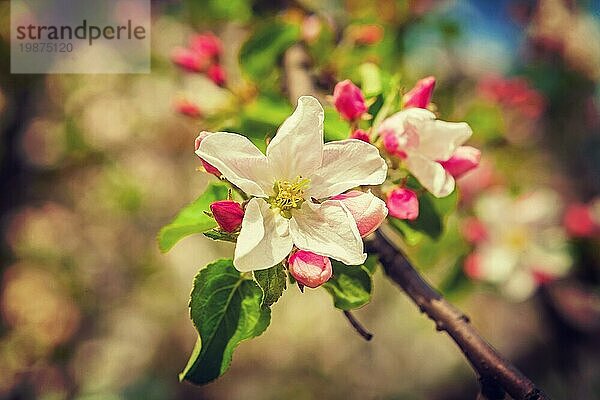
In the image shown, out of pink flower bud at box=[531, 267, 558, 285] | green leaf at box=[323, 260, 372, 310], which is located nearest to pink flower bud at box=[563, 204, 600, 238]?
pink flower bud at box=[531, 267, 558, 285]

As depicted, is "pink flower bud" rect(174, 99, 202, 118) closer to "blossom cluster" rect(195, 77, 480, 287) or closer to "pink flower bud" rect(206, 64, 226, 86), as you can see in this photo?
"pink flower bud" rect(206, 64, 226, 86)

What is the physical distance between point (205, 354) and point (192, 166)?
2467 mm

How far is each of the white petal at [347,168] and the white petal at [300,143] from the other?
1 centimetres

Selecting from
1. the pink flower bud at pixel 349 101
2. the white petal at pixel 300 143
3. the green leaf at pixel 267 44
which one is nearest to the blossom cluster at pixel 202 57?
the green leaf at pixel 267 44

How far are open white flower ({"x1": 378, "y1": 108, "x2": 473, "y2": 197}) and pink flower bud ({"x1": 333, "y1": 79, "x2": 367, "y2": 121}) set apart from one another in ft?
0.12

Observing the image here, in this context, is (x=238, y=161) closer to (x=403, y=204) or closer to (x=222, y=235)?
(x=222, y=235)

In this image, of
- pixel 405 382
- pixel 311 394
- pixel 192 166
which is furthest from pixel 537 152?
pixel 192 166

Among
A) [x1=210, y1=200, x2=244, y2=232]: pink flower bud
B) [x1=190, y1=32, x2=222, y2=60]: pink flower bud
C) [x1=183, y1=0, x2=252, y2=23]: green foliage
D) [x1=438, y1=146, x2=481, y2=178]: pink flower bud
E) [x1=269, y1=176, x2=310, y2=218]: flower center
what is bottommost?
[x1=210, y1=200, x2=244, y2=232]: pink flower bud

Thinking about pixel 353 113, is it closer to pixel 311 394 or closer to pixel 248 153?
pixel 248 153

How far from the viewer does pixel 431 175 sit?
77cm

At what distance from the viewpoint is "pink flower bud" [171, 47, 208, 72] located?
4.13 ft

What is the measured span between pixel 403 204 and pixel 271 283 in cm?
21

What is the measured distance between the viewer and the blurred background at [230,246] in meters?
1.94

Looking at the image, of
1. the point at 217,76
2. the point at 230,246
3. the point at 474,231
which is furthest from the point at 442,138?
the point at 230,246
